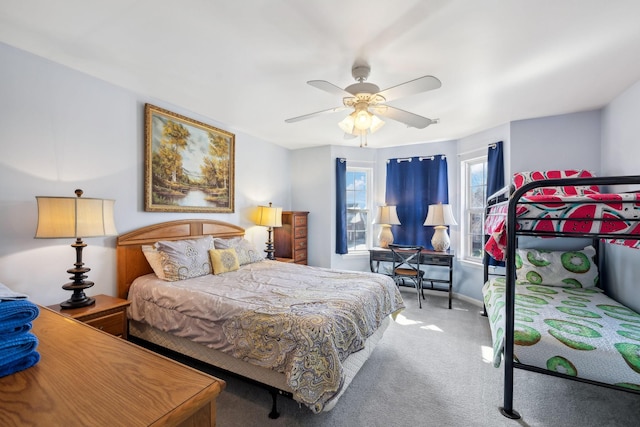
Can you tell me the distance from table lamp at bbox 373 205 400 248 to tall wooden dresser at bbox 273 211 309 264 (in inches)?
50.0

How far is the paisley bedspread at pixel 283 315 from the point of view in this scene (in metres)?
1.61

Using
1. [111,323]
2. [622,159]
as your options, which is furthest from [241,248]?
[622,159]

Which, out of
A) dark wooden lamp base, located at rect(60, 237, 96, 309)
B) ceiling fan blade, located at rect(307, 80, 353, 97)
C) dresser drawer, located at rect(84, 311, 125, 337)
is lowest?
dresser drawer, located at rect(84, 311, 125, 337)

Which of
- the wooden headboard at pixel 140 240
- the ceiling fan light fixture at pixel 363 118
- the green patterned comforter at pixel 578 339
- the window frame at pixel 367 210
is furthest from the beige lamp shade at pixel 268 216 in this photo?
the green patterned comforter at pixel 578 339

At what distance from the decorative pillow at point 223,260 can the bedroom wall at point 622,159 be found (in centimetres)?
376

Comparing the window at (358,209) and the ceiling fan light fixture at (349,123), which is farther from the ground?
the ceiling fan light fixture at (349,123)

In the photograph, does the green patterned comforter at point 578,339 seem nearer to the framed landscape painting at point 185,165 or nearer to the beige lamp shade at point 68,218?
the beige lamp shade at point 68,218

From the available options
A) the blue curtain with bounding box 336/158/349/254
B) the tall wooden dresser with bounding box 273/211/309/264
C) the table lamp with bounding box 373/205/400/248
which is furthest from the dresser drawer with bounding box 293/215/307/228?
the table lamp with bounding box 373/205/400/248

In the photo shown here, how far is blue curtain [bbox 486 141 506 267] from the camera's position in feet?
12.0

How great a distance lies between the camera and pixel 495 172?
3703mm

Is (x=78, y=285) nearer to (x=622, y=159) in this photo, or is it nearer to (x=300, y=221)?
(x=300, y=221)

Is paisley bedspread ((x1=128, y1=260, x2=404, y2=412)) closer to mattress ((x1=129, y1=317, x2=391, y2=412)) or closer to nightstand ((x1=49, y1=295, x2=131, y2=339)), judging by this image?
mattress ((x1=129, y1=317, x2=391, y2=412))

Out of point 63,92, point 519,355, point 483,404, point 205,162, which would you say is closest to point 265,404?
point 483,404

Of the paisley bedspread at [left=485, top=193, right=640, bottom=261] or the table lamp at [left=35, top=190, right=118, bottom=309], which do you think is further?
the table lamp at [left=35, top=190, right=118, bottom=309]
